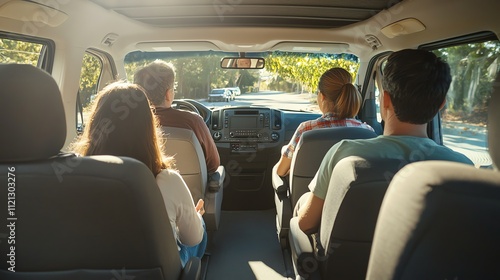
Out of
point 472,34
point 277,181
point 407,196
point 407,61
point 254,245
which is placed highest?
point 472,34

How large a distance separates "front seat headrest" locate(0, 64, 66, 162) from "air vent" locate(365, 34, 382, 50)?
12.8 feet

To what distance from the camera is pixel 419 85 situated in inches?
65.8

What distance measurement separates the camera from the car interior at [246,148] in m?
0.92

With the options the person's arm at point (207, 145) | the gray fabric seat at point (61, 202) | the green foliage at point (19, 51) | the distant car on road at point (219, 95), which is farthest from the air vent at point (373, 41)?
the gray fabric seat at point (61, 202)

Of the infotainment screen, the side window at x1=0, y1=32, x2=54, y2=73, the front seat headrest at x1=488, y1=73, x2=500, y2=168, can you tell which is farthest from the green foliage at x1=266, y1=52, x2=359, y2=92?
the front seat headrest at x1=488, y1=73, x2=500, y2=168

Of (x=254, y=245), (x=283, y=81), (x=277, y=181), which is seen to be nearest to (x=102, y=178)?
(x=277, y=181)

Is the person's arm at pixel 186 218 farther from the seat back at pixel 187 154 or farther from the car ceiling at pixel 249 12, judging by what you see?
the car ceiling at pixel 249 12

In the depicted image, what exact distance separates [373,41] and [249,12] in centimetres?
159

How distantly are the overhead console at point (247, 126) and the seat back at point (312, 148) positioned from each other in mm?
2152

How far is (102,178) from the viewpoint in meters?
1.34

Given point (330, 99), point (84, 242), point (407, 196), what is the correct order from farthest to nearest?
point (330, 99) < point (84, 242) < point (407, 196)

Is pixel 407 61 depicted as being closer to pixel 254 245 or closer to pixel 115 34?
pixel 254 245

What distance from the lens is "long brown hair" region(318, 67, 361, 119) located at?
10.2 feet

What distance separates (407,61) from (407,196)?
39.1 inches
